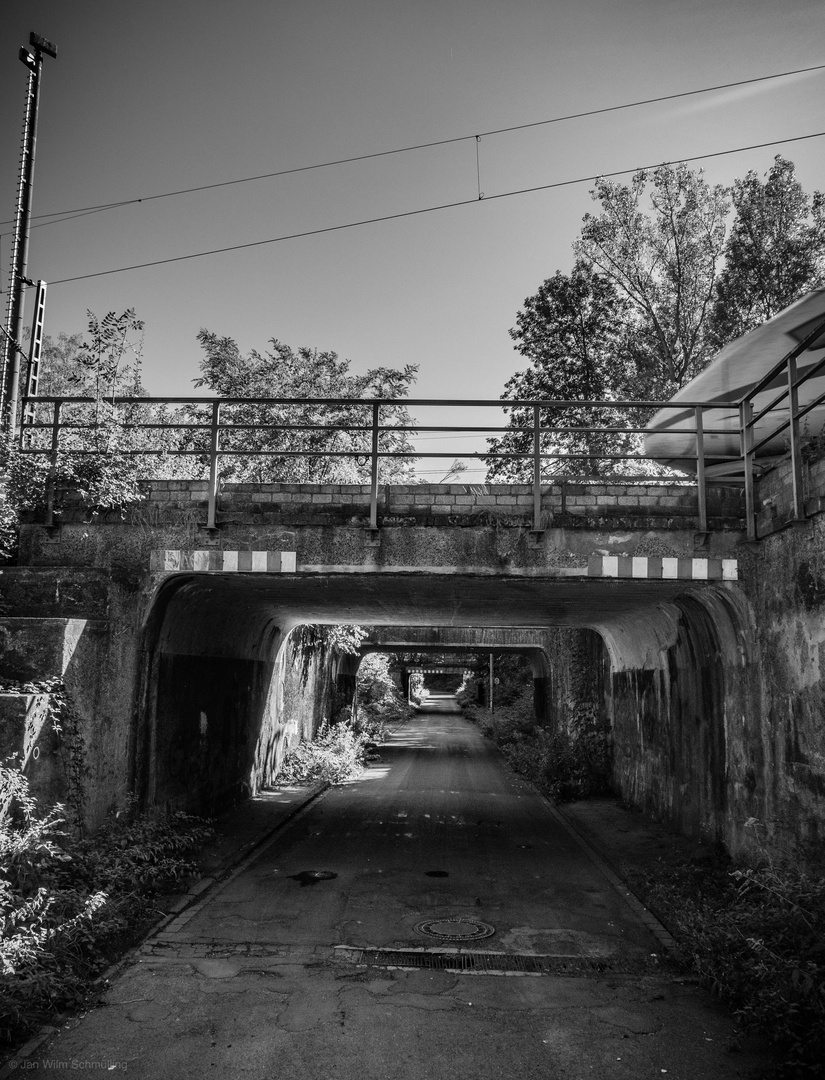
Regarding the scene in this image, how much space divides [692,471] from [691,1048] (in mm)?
6876

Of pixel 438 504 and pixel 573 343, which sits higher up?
pixel 573 343

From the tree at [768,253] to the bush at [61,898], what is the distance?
59.0 ft

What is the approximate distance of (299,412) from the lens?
17750 millimetres

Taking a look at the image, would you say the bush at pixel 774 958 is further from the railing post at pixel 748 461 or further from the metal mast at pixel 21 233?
the metal mast at pixel 21 233

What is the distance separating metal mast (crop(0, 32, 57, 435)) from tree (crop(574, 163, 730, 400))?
14.4 m

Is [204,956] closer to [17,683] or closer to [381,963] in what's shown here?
[381,963]

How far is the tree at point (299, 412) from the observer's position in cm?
1644

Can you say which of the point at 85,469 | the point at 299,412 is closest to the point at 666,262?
the point at 299,412

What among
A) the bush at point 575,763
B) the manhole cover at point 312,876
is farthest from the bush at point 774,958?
the bush at point 575,763

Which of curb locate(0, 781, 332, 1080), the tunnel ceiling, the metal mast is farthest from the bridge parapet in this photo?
curb locate(0, 781, 332, 1080)

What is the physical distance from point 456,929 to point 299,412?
41.3 ft

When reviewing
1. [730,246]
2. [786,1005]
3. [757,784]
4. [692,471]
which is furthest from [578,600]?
[730,246]

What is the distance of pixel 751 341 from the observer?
30.1ft

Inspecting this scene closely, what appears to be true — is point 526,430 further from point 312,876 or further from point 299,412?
point 299,412
